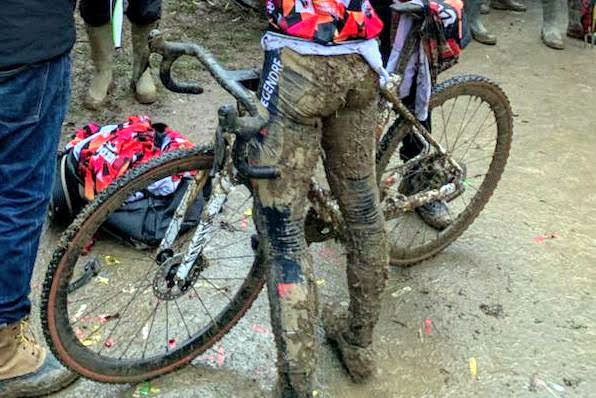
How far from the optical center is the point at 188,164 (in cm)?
245

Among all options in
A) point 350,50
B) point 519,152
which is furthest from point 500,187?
point 350,50

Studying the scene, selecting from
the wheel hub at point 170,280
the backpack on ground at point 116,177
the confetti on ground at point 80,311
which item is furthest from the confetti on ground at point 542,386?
the confetti on ground at point 80,311

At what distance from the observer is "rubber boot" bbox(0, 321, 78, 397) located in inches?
103

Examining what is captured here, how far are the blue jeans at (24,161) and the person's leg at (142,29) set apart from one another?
207 cm

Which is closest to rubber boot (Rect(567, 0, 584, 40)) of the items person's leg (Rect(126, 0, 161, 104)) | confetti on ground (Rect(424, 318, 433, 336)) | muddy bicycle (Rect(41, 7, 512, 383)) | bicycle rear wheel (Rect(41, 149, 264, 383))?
muddy bicycle (Rect(41, 7, 512, 383))

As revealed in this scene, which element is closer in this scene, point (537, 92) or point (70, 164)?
point (70, 164)

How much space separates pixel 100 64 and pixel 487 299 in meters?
2.87

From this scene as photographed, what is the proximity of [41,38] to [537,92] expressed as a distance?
4.29 m

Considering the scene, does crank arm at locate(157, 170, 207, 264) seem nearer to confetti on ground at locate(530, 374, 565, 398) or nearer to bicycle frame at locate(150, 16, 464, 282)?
bicycle frame at locate(150, 16, 464, 282)

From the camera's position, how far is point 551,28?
650 centimetres

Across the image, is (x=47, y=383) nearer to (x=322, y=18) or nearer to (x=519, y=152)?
(x=322, y=18)

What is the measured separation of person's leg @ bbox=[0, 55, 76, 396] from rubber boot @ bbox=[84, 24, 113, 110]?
2306 millimetres

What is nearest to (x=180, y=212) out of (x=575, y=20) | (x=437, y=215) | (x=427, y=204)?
(x=427, y=204)

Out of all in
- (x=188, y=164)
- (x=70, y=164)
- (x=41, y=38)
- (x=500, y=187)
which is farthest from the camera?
(x=500, y=187)
